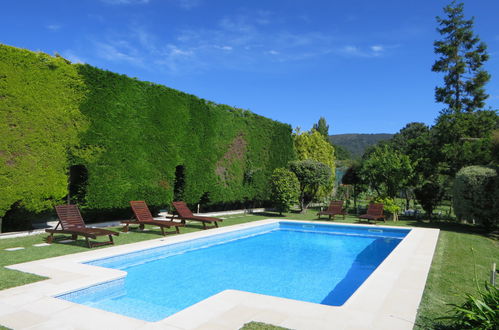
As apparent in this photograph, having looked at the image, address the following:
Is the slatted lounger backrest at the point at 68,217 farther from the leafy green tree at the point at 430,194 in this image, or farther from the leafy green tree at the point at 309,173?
the leafy green tree at the point at 430,194

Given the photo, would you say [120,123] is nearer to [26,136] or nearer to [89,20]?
[26,136]

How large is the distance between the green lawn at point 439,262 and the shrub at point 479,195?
1537mm

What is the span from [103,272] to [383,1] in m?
16.1

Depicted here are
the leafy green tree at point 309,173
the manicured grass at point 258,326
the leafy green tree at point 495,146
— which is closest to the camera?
the manicured grass at point 258,326

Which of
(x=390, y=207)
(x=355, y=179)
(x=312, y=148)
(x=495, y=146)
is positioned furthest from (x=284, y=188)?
(x=495, y=146)

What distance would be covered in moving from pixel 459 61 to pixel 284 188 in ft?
64.5

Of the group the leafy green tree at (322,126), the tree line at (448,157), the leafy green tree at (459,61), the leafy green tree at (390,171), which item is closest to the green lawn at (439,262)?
the tree line at (448,157)

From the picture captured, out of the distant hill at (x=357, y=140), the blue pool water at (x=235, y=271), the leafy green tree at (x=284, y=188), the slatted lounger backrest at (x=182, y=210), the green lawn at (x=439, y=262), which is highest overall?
the distant hill at (x=357, y=140)

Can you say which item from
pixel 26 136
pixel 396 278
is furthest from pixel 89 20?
pixel 396 278

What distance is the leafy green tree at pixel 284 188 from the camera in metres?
18.8

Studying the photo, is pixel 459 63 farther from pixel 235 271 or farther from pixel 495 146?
pixel 235 271

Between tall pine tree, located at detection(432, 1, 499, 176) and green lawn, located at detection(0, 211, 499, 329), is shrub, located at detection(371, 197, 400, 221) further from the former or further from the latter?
tall pine tree, located at detection(432, 1, 499, 176)

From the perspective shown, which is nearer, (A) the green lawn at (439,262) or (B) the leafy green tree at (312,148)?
(A) the green lawn at (439,262)

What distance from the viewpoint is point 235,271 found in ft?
27.6
